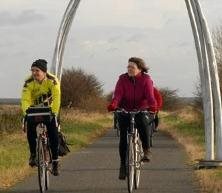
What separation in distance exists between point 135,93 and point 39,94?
1446mm

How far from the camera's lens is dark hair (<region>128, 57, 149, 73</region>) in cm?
1062

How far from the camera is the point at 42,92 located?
34.6 ft

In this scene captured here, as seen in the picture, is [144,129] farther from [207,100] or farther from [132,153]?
[207,100]

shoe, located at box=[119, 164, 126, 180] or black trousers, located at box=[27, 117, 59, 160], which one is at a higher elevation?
black trousers, located at box=[27, 117, 59, 160]

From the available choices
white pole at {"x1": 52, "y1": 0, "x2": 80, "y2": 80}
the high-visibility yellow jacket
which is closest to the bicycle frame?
the high-visibility yellow jacket

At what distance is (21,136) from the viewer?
25531mm

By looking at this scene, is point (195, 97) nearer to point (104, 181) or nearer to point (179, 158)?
point (179, 158)

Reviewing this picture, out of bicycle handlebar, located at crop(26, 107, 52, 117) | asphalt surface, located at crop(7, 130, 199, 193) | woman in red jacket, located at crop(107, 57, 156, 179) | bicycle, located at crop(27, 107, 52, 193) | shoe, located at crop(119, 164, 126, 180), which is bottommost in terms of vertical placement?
asphalt surface, located at crop(7, 130, 199, 193)

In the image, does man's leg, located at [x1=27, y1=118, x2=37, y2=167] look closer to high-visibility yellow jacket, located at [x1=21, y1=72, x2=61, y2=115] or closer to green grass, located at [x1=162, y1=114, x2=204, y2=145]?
high-visibility yellow jacket, located at [x1=21, y1=72, x2=61, y2=115]

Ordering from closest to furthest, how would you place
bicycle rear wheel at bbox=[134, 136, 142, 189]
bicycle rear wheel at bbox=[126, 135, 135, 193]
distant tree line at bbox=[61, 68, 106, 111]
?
bicycle rear wheel at bbox=[126, 135, 135, 193] < bicycle rear wheel at bbox=[134, 136, 142, 189] < distant tree line at bbox=[61, 68, 106, 111]

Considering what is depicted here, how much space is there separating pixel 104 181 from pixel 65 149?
1.18 m

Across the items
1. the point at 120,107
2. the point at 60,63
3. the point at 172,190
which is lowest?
the point at 172,190

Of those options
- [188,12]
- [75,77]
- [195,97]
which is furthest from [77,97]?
[188,12]

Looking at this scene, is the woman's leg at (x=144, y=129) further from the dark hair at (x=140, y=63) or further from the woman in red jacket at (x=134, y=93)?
the dark hair at (x=140, y=63)
